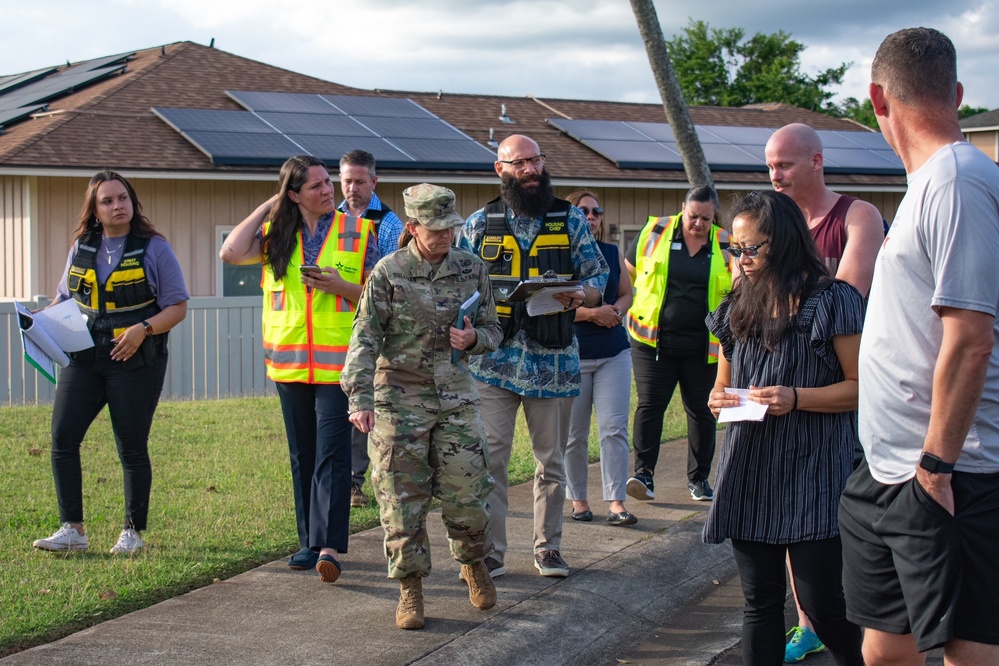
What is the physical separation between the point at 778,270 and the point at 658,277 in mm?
3867

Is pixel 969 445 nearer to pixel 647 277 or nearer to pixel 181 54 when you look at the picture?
pixel 647 277

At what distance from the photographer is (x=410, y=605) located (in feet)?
17.4

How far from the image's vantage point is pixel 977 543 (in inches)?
128

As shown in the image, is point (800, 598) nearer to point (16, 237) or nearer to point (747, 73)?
point (16, 237)

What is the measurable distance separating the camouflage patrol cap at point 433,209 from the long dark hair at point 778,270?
1458 mm

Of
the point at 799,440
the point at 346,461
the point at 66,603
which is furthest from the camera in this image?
the point at 346,461

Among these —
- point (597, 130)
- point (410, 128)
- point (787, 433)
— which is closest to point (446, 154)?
point (410, 128)

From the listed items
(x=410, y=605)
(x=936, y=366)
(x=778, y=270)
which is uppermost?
(x=778, y=270)

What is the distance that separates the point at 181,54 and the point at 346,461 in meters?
16.9

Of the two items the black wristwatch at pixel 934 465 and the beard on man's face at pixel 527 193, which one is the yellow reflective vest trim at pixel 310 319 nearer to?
the beard on man's face at pixel 527 193

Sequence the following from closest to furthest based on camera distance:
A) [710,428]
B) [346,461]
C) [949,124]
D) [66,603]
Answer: [949,124], [66,603], [346,461], [710,428]

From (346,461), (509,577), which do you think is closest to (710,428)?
(509,577)

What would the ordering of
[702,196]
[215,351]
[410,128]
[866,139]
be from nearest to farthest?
[702,196], [215,351], [410,128], [866,139]

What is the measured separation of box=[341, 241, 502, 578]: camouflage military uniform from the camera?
210 inches
